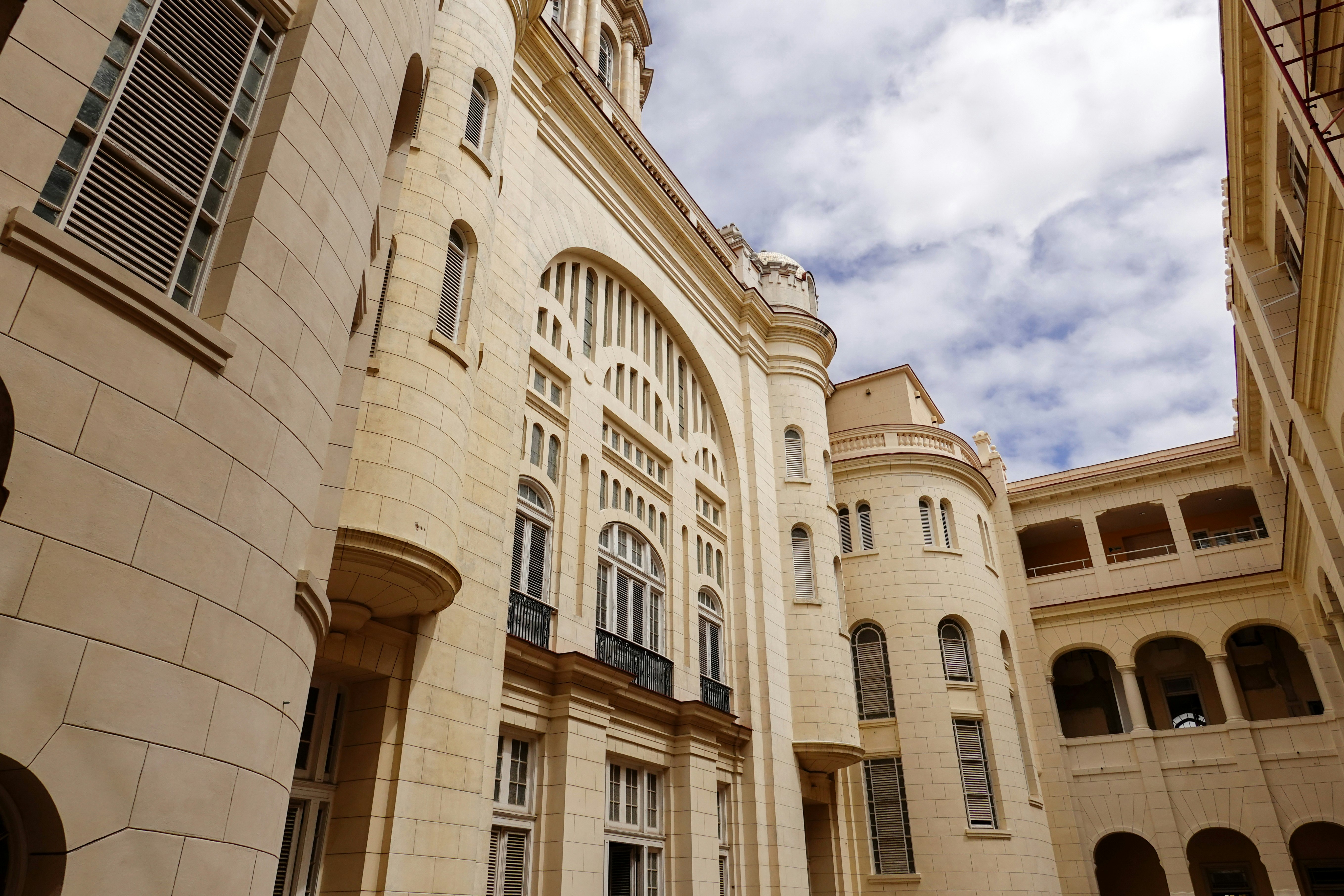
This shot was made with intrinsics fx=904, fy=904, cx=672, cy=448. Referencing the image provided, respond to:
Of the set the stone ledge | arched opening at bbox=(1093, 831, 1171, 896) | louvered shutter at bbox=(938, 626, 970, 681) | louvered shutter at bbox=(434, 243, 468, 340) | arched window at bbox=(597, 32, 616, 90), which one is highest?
arched window at bbox=(597, 32, 616, 90)

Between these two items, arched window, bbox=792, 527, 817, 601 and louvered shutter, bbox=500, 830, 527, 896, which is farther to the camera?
arched window, bbox=792, 527, 817, 601

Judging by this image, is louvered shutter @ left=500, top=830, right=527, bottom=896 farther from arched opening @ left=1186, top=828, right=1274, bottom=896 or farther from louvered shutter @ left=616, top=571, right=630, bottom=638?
arched opening @ left=1186, top=828, right=1274, bottom=896

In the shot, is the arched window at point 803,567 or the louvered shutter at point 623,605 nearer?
the louvered shutter at point 623,605

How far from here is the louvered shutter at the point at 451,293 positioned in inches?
493

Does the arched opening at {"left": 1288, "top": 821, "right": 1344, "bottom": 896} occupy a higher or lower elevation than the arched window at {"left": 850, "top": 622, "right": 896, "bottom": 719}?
lower

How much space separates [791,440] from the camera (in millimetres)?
25688

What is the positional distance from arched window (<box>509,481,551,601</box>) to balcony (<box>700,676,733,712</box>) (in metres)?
5.13

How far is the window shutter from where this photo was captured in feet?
48.4

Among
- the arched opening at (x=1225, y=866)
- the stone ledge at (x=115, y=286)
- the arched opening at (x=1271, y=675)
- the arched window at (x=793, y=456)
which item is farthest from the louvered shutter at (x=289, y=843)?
the arched opening at (x=1271, y=675)

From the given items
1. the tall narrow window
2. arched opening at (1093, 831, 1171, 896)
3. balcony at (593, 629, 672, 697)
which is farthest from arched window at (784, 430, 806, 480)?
arched opening at (1093, 831, 1171, 896)

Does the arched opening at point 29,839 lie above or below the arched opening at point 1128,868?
below

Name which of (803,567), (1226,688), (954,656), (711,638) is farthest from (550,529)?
(1226,688)

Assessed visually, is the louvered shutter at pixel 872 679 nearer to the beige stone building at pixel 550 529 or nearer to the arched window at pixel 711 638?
the beige stone building at pixel 550 529

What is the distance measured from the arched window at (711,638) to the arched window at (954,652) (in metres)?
7.52
